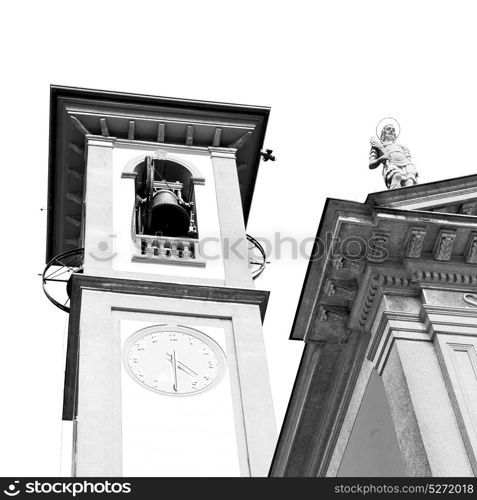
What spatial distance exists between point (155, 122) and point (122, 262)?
609cm

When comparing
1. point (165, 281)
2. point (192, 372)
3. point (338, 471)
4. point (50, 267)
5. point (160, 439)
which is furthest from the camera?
point (50, 267)

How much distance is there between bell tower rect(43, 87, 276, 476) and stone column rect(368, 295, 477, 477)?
10241mm

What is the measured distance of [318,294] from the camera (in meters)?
17.6

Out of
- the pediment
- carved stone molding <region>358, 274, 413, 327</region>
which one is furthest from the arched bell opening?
carved stone molding <region>358, 274, 413, 327</region>

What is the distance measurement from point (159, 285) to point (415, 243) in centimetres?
1414

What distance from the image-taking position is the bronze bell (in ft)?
111

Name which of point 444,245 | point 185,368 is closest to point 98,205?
point 185,368

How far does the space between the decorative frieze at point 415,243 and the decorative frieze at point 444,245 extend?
7.2 inches

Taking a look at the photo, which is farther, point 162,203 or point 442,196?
point 162,203

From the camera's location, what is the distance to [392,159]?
66.5 feet

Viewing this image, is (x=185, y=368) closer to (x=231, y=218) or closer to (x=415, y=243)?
(x=231, y=218)

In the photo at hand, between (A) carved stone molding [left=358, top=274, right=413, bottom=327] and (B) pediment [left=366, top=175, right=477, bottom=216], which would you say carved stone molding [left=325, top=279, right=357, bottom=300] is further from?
(B) pediment [left=366, top=175, right=477, bottom=216]
